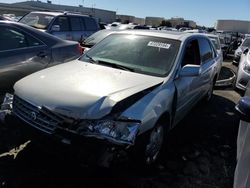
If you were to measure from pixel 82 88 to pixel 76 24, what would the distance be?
9288 millimetres

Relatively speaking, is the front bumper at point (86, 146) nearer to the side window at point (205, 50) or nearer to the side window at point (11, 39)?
the side window at point (11, 39)

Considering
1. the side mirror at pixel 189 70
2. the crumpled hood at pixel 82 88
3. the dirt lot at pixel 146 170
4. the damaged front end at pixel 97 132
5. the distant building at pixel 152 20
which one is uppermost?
the side mirror at pixel 189 70

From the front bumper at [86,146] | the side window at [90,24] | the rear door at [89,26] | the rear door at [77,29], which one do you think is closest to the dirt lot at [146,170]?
the front bumper at [86,146]

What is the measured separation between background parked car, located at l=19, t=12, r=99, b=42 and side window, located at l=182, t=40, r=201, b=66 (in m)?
6.68

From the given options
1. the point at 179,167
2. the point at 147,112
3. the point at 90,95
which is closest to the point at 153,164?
the point at 179,167

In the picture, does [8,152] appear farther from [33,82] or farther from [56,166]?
[33,82]

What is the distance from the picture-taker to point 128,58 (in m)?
4.36

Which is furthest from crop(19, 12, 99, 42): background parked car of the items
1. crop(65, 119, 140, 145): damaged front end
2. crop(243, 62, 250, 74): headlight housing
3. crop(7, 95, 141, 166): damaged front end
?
crop(65, 119, 140, 145): damaged front end

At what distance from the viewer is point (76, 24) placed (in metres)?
12.1

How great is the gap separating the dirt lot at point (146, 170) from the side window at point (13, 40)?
4.51 feet

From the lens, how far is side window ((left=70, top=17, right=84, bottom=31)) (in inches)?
469

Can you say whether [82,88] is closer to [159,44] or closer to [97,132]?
[97,132]

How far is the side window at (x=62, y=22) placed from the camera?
36.8 ft

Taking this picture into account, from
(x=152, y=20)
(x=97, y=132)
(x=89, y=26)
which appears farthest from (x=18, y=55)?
(x=152, y=20)
